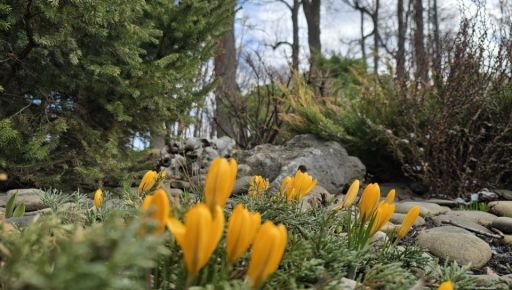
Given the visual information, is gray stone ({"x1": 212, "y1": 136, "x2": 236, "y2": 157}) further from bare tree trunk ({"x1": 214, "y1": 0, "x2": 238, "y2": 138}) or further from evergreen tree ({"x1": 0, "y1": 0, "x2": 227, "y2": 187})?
bare tree trunk ({"x1": 214, "y1": 0, "x2": 238, "y2": 138})

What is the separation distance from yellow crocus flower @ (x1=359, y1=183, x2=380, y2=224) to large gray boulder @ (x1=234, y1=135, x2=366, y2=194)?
293 centimetres

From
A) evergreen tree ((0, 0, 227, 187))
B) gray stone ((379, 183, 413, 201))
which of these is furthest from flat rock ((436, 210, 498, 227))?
evergreen tree ((0, 0, 227, 187))

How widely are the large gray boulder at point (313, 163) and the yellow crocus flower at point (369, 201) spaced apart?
2931mm

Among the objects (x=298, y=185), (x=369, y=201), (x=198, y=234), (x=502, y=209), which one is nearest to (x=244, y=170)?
(x=502, y=209)

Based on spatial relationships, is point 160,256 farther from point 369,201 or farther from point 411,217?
point 411,217

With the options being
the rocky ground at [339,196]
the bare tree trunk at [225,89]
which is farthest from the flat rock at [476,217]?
the bare tree trunk at [225,89]

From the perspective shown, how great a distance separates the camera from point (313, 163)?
A: 474 cm

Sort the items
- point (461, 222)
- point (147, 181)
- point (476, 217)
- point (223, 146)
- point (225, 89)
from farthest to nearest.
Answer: point (225, 89), point (223, 146), point (476, 217), point (461, 222), point (147, 181)

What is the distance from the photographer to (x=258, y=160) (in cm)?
482

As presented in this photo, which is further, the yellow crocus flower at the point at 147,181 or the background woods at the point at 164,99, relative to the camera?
the background woods at the point at 164,99

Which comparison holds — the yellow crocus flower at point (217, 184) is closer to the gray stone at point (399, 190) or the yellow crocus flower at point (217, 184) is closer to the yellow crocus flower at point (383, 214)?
the yellow crocus flower at point (383, 214)

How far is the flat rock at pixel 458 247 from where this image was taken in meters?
2.27

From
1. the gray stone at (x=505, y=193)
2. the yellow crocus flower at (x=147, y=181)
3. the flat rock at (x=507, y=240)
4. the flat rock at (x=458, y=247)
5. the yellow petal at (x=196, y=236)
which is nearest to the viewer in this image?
the yellow petal at (x=196, y=236)

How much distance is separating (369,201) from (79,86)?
3.07 meters
